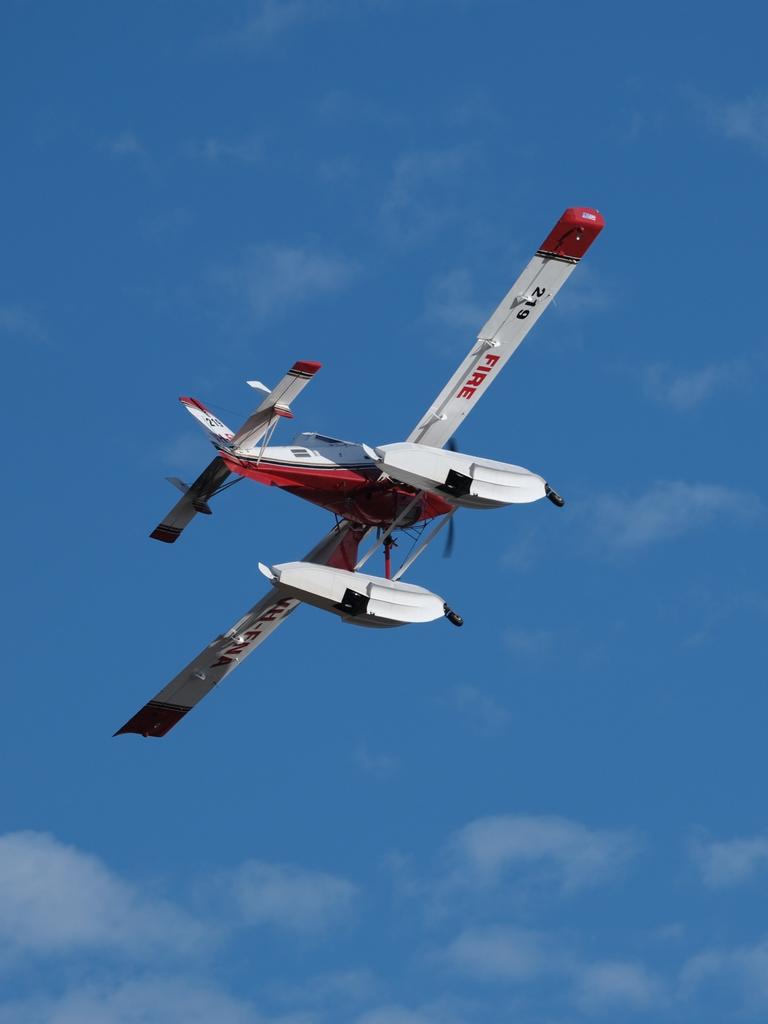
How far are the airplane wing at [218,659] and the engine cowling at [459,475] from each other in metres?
3.99

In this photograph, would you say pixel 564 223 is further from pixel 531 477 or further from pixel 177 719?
pixel 177 719

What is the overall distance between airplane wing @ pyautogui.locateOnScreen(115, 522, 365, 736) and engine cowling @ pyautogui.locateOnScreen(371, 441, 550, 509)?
3987 millimetres

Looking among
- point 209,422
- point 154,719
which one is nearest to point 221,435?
point 209,422

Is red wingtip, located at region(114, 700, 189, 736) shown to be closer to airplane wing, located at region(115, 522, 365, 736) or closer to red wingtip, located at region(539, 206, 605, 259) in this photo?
airplane wing, located at region(115, 522, 365, 736)

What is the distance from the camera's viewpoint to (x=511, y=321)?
39875mm

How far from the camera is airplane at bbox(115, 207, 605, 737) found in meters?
37.3

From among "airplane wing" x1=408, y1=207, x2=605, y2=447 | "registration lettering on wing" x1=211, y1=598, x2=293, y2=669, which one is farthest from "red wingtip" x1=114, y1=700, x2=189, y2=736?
"airplane wing" x1=408, y1=207, x2=605, y2=447

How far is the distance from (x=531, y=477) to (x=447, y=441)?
104 inches

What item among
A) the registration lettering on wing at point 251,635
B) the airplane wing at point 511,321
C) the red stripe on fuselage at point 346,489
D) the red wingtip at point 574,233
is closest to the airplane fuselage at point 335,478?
the red stripe on fuselage at point 346,489

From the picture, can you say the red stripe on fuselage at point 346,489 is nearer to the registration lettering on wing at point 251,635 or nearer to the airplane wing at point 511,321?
the airplane wing at point 511,321

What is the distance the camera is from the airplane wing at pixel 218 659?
41625mm

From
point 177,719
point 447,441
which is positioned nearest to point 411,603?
point 447,441

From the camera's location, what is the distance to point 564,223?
39.4m

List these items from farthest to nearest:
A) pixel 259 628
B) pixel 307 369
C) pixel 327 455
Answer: pixel 259 628 < pixel 327 455 < pixel 307 369
